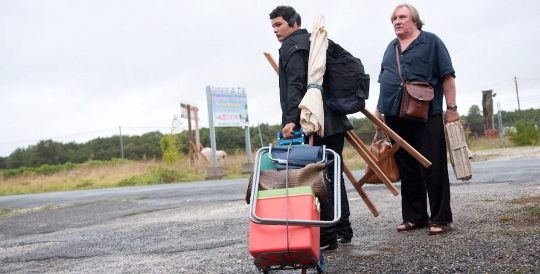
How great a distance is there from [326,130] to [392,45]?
4.34ft

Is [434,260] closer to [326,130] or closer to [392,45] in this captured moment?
[326,130]

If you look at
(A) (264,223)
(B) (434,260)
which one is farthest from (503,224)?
(A) (264,223)

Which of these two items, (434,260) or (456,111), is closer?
(434,260)

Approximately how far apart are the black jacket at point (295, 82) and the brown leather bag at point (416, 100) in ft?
1.98

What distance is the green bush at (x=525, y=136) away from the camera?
25594 mm

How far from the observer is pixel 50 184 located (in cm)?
3073

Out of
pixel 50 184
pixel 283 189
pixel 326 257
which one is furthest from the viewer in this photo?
pixel 50 184

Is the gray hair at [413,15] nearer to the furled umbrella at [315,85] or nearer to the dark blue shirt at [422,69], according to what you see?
the dark blue shirt at [422,69]

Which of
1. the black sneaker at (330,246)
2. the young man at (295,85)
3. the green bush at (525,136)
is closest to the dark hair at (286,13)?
the young man at (295,85)

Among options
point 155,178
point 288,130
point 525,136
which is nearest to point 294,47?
point 288,130

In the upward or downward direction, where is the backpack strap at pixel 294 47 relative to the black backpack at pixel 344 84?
upward

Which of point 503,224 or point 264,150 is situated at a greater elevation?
point 264,150

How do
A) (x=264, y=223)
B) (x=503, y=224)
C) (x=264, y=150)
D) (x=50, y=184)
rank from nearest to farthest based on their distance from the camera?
(x=264, y=223) → (x=264, y=150) → (x=503, y=224) → (x=50, y=184)

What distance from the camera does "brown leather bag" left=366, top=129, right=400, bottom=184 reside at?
5.51 meters
